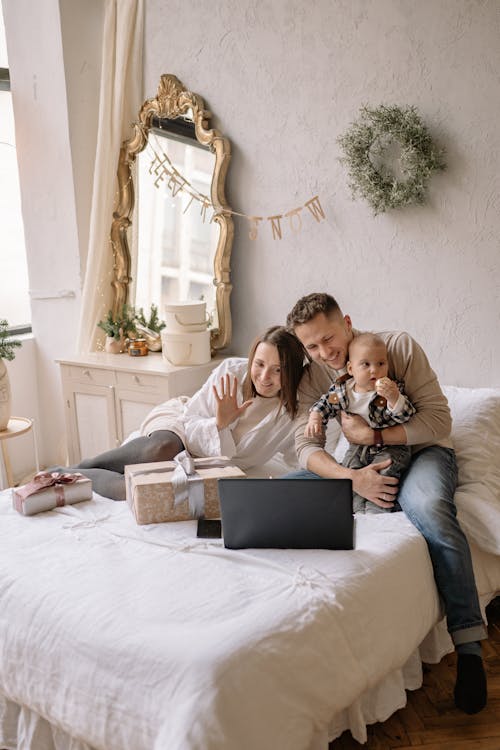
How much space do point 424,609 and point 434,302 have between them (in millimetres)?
1458

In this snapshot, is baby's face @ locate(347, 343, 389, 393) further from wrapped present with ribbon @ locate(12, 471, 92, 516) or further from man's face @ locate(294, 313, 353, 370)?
wrapped present with ribbon @ locate(12, 471, 92, 516)

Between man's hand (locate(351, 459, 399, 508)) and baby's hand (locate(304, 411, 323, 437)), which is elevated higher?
baby's hand (locate(304, 411, 323, 437))

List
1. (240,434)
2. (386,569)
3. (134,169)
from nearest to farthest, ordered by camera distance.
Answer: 1. (386,569)
2. (240,434)
3. (134,169)

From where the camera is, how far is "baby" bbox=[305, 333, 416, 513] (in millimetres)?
2289

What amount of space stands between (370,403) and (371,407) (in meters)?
0.01

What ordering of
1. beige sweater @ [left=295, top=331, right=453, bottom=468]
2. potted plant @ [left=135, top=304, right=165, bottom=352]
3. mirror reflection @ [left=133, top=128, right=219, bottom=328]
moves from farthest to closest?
potted plant @ [left=135, top=304, right=165, bottom=352] → mirror reflection @ [left=133, top=128, right=219, bottom=328] → beige sweater @ [left=295, top=331, right=453, bottom=468]

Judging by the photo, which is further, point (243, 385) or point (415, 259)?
point (415, 259)

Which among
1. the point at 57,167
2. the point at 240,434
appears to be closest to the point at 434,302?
the point at 240,434

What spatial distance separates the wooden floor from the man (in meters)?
0.05

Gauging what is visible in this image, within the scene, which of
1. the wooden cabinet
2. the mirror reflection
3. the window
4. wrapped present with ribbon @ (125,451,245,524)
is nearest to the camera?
wrapped present with ribbon @ (125,451,245,524)

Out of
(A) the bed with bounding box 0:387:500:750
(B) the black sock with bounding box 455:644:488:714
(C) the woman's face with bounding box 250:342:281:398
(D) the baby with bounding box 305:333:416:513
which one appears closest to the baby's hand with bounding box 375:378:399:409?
(D) the baby with bounding box 305:333:416:513

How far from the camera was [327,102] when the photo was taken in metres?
3.17

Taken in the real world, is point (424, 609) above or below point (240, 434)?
below

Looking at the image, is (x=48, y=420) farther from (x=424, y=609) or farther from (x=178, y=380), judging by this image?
(x=424, y=609)
